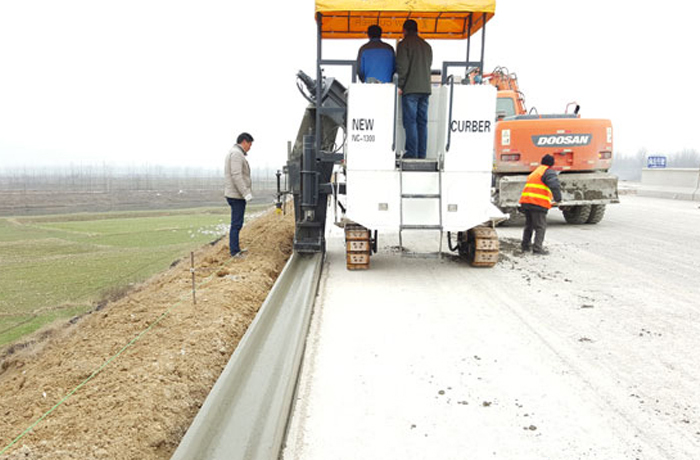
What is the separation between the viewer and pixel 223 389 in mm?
3295

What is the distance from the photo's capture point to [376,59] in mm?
6859

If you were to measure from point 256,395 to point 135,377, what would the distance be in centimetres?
98

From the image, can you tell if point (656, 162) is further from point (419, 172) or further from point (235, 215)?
point (235, 215)

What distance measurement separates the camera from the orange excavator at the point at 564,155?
10734 mm

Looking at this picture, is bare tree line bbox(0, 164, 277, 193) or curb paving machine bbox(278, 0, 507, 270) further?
bare tree line bbox(0, 164, 277, 193)

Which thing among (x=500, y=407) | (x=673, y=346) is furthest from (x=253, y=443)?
(x=673, y=346)

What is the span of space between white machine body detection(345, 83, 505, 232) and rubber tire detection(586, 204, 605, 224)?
592 cm

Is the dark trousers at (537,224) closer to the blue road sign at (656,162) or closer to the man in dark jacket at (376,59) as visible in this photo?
the man in dark jacket at (376,59)

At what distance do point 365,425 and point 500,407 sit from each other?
3.04 ft

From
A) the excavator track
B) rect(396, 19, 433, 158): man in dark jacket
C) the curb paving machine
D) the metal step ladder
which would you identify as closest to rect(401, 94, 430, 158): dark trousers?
rect(396, 19, 433, 158): man in dark jacket

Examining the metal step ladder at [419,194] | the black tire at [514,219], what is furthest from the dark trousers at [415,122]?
the black tire at [514,219]

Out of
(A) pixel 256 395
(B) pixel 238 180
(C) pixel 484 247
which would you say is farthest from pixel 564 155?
(A) pixel 256 395

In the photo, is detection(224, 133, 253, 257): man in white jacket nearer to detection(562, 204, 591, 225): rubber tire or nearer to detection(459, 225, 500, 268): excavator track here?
detection(459, 225, 500, 268): excavator track

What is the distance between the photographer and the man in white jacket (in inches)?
290
